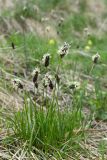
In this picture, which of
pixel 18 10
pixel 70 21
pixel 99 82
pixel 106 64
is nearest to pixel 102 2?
pixel 70 21

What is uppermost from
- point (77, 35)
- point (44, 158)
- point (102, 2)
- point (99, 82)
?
point (102, 2)

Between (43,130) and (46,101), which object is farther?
(46,101)

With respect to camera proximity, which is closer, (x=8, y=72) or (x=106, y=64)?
(x=8, y=72)

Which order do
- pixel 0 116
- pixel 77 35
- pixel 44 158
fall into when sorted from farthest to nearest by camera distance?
pixel 77 35
pixel 0 116
pixel 44 158

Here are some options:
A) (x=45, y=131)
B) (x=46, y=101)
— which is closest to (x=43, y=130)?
(x=45, y=131)

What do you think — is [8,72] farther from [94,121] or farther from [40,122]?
[40,122]

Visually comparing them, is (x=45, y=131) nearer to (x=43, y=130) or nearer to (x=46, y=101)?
(x=43, y=130)

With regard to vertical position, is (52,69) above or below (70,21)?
below

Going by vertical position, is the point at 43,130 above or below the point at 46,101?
below
